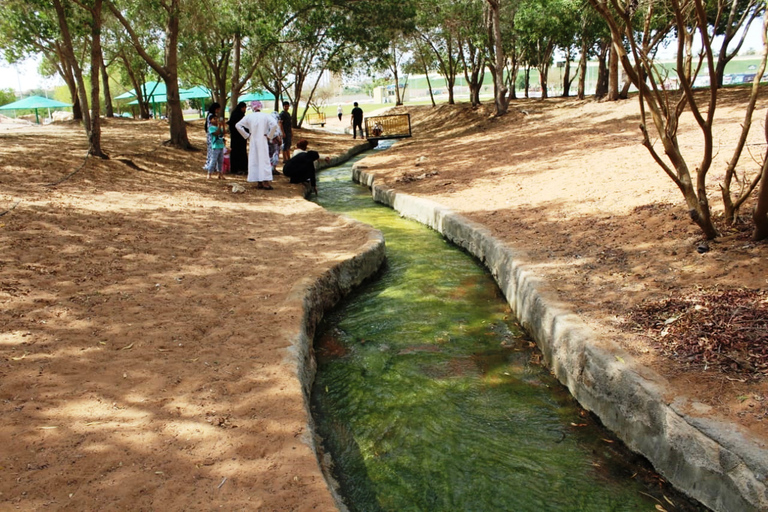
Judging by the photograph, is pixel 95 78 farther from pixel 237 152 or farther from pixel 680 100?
pixel 680 100

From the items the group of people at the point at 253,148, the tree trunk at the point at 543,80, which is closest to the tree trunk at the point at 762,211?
the group of people at the point at 253,148

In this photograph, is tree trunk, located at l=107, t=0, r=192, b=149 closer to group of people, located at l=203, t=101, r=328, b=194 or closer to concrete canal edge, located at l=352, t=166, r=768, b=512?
group of people, located at l=203, t=101, r=328, b=194

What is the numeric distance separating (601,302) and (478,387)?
1397 mm

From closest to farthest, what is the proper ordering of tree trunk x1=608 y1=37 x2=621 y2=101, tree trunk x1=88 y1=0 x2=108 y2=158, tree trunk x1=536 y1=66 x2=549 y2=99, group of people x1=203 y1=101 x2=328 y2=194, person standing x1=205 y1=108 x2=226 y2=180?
1. tree trunk x1=88 y1=0 x2=108 y2=158
2. group of people x1=203 y1=101 x2=328 y2=194
3. person standing x1=205 y1=108 x2=226 y2=180
4. tree trunk x1=608 y1=37 x2=621 y2=101
5. tree trunk x1=536 y1=66 x2=549 y2=99

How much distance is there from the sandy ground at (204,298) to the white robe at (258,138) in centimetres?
50

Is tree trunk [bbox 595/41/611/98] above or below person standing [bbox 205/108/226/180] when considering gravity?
above

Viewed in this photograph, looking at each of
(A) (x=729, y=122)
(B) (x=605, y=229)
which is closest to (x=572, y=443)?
(B) (x=605, y=229)

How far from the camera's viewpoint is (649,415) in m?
3.60

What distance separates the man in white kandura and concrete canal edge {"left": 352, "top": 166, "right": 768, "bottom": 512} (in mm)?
7011

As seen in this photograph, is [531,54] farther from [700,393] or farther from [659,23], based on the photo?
[700,393]

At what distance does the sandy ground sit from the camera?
3031 millimetres

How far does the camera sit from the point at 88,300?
200 inches

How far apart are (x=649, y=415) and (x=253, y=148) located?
9364 millimetres

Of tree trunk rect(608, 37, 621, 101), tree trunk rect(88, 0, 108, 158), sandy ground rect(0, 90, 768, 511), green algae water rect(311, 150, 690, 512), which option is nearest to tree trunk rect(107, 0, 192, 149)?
tree trunk rect(88, 0, 108, 158)
